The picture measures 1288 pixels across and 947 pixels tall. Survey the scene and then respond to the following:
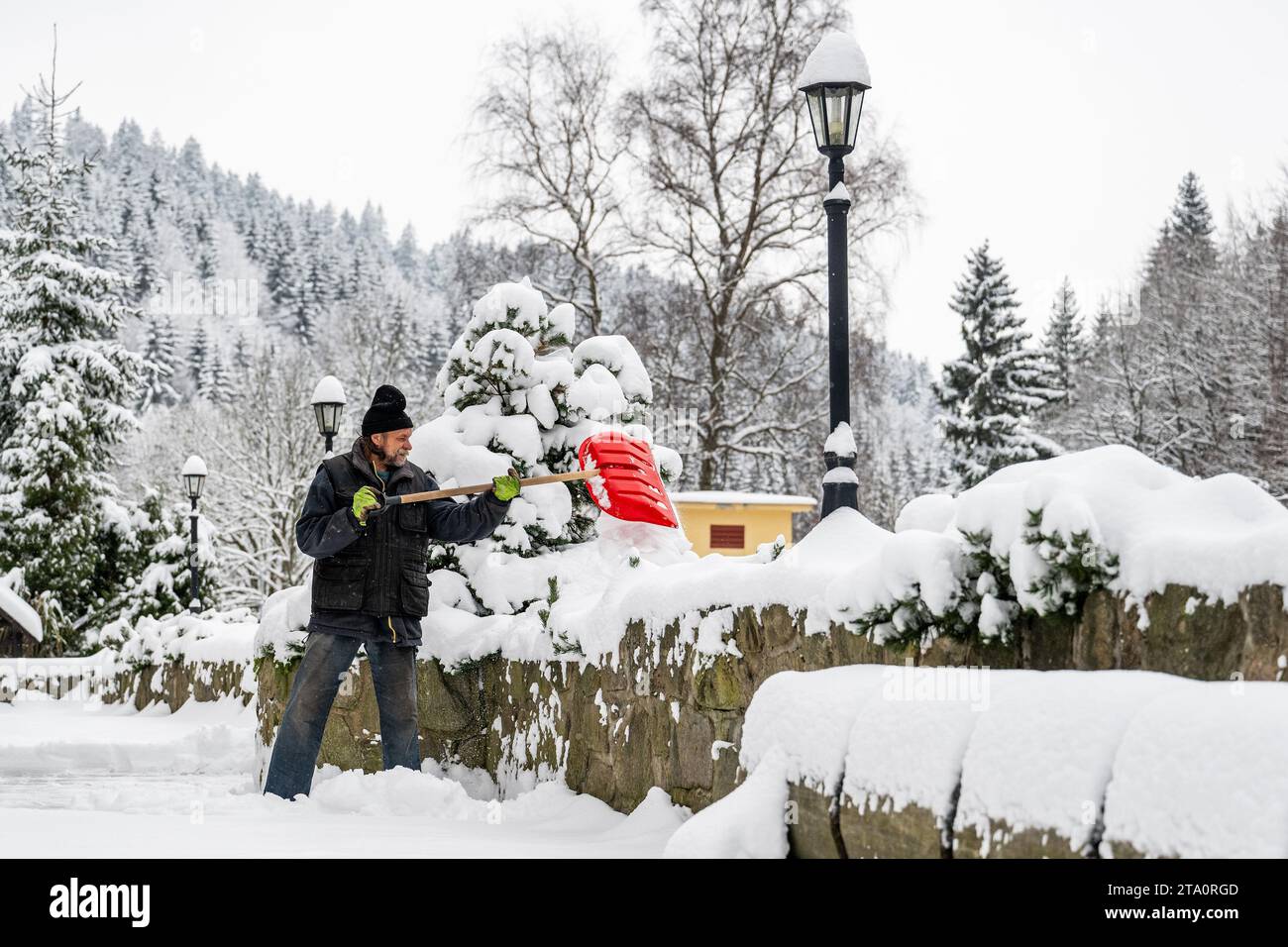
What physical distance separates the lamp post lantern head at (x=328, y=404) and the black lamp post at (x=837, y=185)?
7.62m

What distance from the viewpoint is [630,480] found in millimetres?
5656

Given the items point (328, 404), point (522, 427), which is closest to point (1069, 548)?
point (522, 427)

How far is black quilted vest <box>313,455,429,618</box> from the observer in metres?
5.28

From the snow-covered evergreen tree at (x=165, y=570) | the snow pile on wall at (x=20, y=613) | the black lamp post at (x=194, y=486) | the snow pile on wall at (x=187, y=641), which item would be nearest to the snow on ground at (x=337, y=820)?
the snow pile on wall at (x=187, y=641)

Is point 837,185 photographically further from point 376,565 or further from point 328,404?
point 328,404

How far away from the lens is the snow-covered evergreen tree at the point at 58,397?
2202 cm

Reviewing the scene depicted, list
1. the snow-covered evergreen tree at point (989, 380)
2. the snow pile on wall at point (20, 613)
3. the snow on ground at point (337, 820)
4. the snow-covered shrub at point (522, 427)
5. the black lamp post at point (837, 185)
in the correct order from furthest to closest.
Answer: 1. the snow-covered evergreen tree at point (989, 380)
2. the snow pile on wall at point (20, 613)
3. the snow-covered shrub at point (522, 427)
4. the black lamp post at point (837, 185)
5. the snow on ground at point (337, 820)

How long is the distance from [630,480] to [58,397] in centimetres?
2019

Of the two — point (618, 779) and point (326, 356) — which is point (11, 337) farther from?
point (618, 779)

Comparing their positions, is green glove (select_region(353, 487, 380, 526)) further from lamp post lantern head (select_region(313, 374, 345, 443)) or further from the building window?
the building window

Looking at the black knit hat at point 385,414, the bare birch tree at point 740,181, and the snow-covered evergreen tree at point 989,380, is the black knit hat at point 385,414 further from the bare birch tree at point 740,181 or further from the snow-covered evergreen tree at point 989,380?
the snow-covered evergreen tree at point 989,380

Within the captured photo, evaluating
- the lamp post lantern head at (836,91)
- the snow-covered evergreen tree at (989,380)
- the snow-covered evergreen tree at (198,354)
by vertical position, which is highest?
the snow-covered evergreen tree at (198,354)

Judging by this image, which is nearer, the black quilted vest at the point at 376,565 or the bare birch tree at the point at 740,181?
the black quilted vest at the point at 376,565
